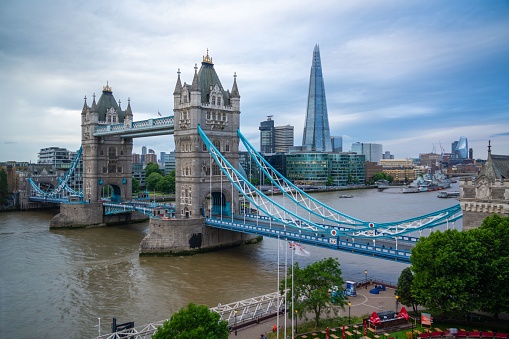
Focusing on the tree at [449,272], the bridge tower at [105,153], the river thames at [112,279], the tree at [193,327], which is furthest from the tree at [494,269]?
the bridge tower at [105,153]

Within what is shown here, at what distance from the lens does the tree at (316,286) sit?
79.8 feet

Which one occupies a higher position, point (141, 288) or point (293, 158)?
point (293, 158)

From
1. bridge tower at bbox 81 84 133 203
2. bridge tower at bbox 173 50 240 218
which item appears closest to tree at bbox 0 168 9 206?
bridge tower at bbox 81 84 133 203

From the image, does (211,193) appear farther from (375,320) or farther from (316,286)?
(375,320)

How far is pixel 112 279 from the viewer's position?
132ft

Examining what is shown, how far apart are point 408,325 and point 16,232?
57480 mm

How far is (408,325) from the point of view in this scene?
25.3 meters

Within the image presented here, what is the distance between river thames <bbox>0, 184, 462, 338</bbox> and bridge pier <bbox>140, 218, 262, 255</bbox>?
110 cm

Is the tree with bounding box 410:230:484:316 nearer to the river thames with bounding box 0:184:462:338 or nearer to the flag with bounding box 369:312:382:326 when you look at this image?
the flag with bounding box 369:312:382:326

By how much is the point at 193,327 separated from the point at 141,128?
47.4 meters

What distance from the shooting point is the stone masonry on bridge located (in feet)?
91.0

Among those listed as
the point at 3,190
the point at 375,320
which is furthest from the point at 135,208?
the point at 375,320

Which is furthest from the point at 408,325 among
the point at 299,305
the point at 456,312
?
the point at 299,305

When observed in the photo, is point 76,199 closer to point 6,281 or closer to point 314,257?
point 6,281
